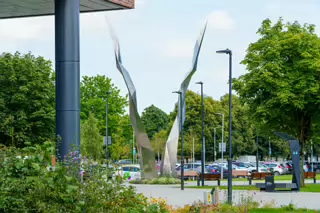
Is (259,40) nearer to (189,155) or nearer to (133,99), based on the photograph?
(133,99)

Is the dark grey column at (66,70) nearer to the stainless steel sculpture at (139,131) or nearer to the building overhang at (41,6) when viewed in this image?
the building overhang at (41,6)

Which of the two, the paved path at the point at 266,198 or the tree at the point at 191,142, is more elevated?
the tree at the point at 191,142

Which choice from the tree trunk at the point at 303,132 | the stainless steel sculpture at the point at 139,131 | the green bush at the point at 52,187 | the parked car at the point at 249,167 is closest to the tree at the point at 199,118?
the parked car at the point at 249,167

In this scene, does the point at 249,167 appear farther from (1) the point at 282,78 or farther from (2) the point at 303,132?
(1) the point at 282,78

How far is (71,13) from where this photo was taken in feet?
57.9

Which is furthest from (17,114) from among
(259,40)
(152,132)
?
(152,132)

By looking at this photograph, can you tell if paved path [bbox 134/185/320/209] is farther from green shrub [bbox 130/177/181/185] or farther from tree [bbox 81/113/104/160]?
tree [bbox 81/113/104/160]

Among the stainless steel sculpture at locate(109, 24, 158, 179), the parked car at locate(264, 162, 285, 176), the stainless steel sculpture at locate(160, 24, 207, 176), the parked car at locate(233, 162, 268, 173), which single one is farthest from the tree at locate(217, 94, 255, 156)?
the stainless steel sculpture at locate(109, 24, 158, 179)

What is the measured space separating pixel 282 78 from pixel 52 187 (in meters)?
29.8

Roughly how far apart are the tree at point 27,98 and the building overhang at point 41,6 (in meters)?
32.9

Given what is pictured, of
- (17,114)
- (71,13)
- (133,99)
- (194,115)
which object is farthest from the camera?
(194,115)

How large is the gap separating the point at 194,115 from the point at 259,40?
5442cm

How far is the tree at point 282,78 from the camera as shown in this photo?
38.5 metres

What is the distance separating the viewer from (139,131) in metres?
52.1
